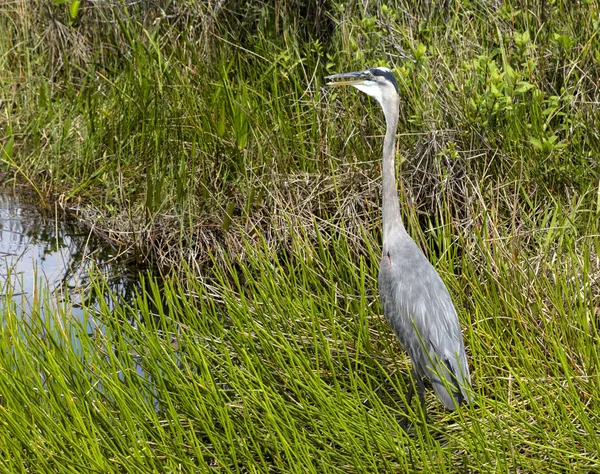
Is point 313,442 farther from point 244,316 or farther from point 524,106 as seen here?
point 524,106

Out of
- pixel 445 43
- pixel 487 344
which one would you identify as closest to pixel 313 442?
pixel 487 344

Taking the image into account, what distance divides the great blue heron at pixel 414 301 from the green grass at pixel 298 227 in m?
0.10

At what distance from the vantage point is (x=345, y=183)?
4.65 m

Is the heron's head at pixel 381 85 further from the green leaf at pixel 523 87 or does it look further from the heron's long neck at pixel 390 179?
the green leaf at pixel 523 87

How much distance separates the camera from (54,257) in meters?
4.95

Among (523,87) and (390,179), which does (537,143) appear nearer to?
(523,87)

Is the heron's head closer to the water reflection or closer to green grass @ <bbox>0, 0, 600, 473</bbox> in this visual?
green grass @ <bbox>0, 0, 600, 473</bbox>

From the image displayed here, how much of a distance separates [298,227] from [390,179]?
109 cm

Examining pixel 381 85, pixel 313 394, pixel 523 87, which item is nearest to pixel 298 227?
pixel 381 85

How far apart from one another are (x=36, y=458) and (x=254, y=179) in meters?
2.33

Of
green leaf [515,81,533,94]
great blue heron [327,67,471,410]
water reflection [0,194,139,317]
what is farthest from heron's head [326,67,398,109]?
water reflection [0,194,139,317]

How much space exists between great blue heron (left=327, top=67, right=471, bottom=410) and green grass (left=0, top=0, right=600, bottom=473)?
100 millimetres

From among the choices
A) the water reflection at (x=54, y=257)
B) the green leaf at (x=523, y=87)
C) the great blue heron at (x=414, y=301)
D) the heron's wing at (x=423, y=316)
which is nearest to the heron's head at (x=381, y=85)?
the great blue heron at (x=414, y=301)

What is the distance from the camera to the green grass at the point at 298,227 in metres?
2.77
